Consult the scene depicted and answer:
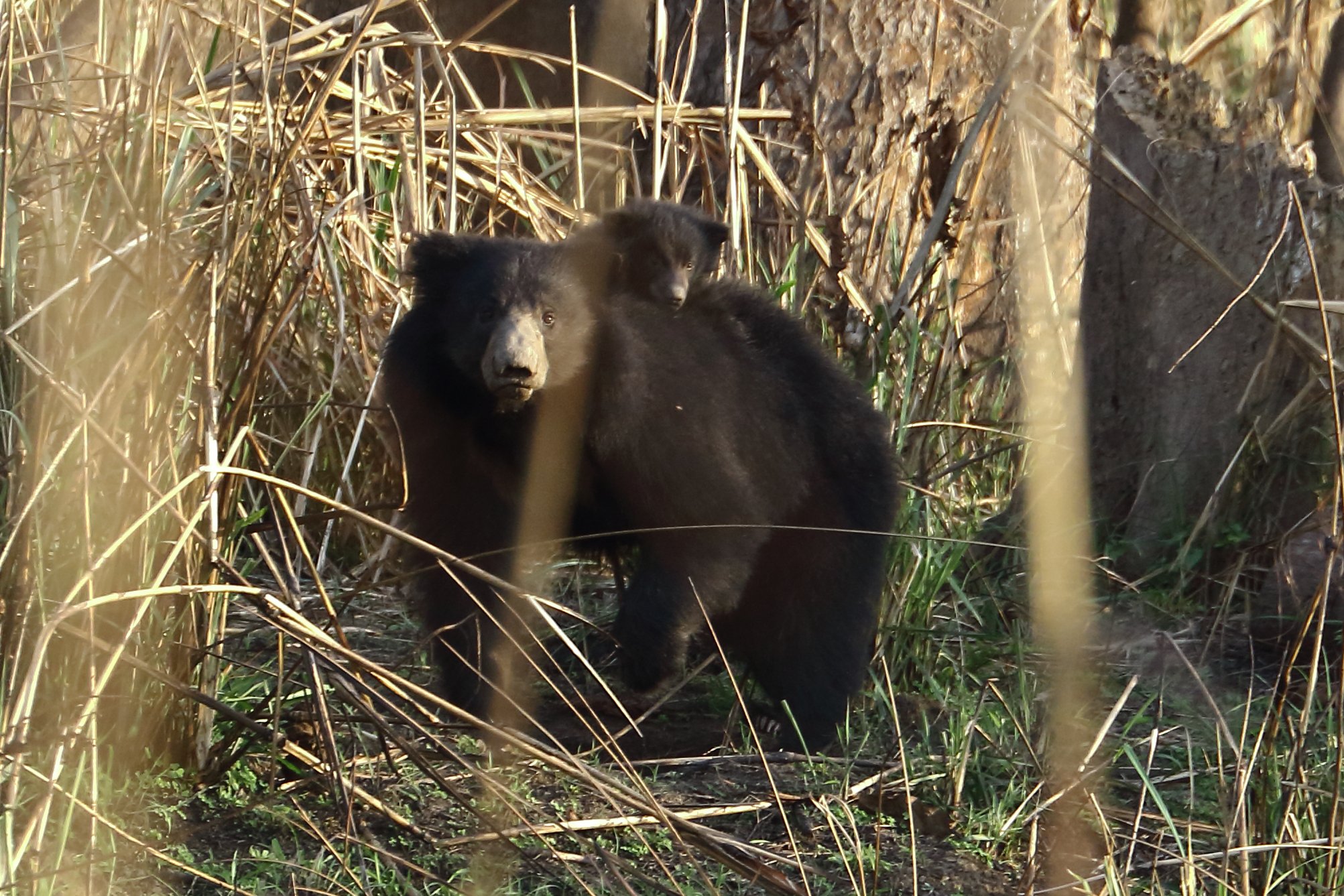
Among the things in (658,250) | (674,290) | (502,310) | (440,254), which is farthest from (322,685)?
A: (658,250)

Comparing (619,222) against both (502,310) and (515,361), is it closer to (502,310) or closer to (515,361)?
(502,310)

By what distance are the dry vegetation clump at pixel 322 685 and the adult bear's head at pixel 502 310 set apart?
0.50 m

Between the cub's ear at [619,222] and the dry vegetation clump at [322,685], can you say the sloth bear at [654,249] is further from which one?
the dry vegetation clump at [322,685]

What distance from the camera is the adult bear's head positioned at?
12.6ft

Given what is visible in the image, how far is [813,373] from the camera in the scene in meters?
4.21

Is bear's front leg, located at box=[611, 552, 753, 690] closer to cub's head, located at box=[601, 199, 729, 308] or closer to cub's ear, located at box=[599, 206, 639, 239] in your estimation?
cub's head, located at box=[601, 199, 729, 308]

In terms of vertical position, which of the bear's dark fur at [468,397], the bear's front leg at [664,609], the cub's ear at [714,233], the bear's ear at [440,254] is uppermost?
the cub's ear at [714,233]

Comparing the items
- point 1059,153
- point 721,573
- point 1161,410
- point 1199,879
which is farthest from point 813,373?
point 1059,153

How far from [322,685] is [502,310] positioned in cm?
159

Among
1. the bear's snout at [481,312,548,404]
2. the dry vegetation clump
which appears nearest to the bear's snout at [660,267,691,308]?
the bear's snout at [481,312,548,404]

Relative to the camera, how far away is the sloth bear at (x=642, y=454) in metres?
3.94

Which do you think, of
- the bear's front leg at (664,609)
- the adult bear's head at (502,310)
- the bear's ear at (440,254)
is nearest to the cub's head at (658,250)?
the adult bear's head at (502,310)

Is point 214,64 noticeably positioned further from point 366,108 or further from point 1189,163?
point 1189,163

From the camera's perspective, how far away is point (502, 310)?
156 inches
